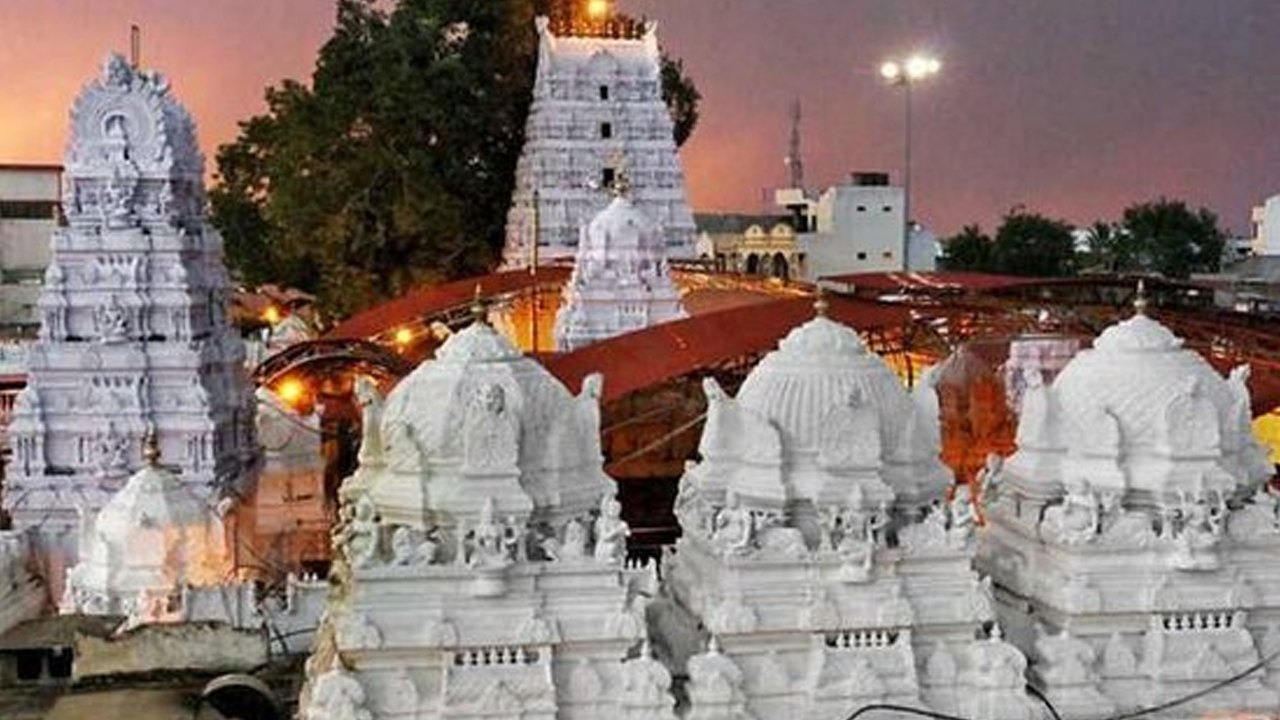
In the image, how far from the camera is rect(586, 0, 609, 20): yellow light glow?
49406 mm

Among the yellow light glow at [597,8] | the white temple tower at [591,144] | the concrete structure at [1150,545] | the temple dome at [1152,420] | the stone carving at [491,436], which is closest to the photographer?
the stone carving at [491,436]

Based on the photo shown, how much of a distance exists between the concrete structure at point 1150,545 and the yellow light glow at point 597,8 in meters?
37.1

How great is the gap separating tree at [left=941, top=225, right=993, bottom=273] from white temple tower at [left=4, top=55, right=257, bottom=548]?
4446 cm

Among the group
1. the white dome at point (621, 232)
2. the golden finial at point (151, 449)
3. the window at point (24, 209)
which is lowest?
the golden finial at point (151, 449)

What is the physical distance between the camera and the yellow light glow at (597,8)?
162ft

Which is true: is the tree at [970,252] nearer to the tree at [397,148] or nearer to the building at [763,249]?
the building at [763,249]

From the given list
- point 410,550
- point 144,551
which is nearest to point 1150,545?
point 410,550

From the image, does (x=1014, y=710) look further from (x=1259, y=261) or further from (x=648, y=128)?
(x=1259, y=261)

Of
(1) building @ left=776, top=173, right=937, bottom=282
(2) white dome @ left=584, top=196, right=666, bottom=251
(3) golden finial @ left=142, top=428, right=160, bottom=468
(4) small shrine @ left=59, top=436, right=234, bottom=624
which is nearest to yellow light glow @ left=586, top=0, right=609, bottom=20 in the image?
(2) white dome @ left=584, top=196, right=666, bottom=251

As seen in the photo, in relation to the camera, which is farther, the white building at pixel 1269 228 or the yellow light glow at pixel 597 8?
the white building at pixel 1269 228

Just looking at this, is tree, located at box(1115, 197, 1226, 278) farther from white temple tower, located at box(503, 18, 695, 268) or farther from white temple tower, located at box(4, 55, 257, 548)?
white temple tower, located at box(4, 55, 257, 548)

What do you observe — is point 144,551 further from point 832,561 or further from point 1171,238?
point 1171,238

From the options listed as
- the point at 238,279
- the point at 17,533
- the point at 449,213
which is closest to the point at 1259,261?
the point at 449,213

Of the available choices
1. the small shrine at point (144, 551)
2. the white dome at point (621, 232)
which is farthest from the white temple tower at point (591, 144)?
the small shrine at point (144, 551)
